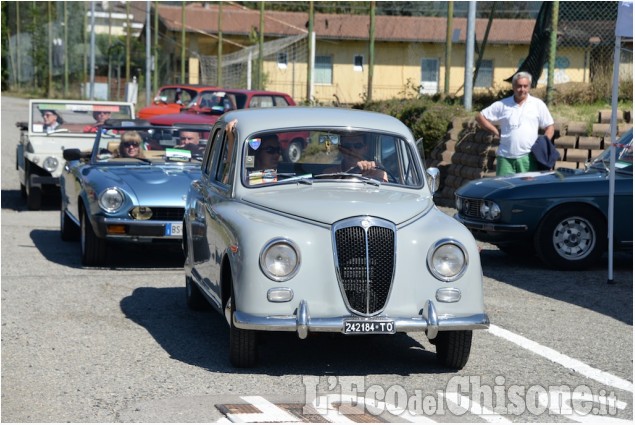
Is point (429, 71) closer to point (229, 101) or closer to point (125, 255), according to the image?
point (229, 101)

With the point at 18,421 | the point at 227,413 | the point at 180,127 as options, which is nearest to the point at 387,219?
the point at 227,413

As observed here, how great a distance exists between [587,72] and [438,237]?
14.7 meters

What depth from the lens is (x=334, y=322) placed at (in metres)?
6.80

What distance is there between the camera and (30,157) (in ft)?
57.8

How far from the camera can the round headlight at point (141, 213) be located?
11266mm

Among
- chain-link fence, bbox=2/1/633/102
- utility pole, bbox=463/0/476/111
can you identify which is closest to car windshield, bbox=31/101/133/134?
utility pole, bbox=463/0/476/111

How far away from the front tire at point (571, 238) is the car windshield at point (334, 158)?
3.56 metres

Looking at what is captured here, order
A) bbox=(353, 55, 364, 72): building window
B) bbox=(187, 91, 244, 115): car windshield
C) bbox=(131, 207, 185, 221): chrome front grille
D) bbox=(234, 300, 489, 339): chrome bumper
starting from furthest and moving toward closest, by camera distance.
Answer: bbox=(353, 55, 364, 72): building window
bbox=(187, 91, 244, 115): car windshield
bbox=(131, 207, 185, 221): chrome front grille
bbox=(234, 300, 489, 339): chrome bumper

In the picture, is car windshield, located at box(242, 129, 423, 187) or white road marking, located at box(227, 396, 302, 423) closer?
white road marking, located at box(227, 396, 302, 423)

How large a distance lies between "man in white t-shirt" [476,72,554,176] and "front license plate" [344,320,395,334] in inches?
254

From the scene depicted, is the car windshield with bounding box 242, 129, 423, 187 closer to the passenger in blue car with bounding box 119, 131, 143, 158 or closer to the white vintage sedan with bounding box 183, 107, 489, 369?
the white vintage sedan with bounding box 183, 107, 489, 369

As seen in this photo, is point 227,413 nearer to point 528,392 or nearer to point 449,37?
point 528,392

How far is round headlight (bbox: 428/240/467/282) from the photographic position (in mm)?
7000

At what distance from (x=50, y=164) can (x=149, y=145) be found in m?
5.04
